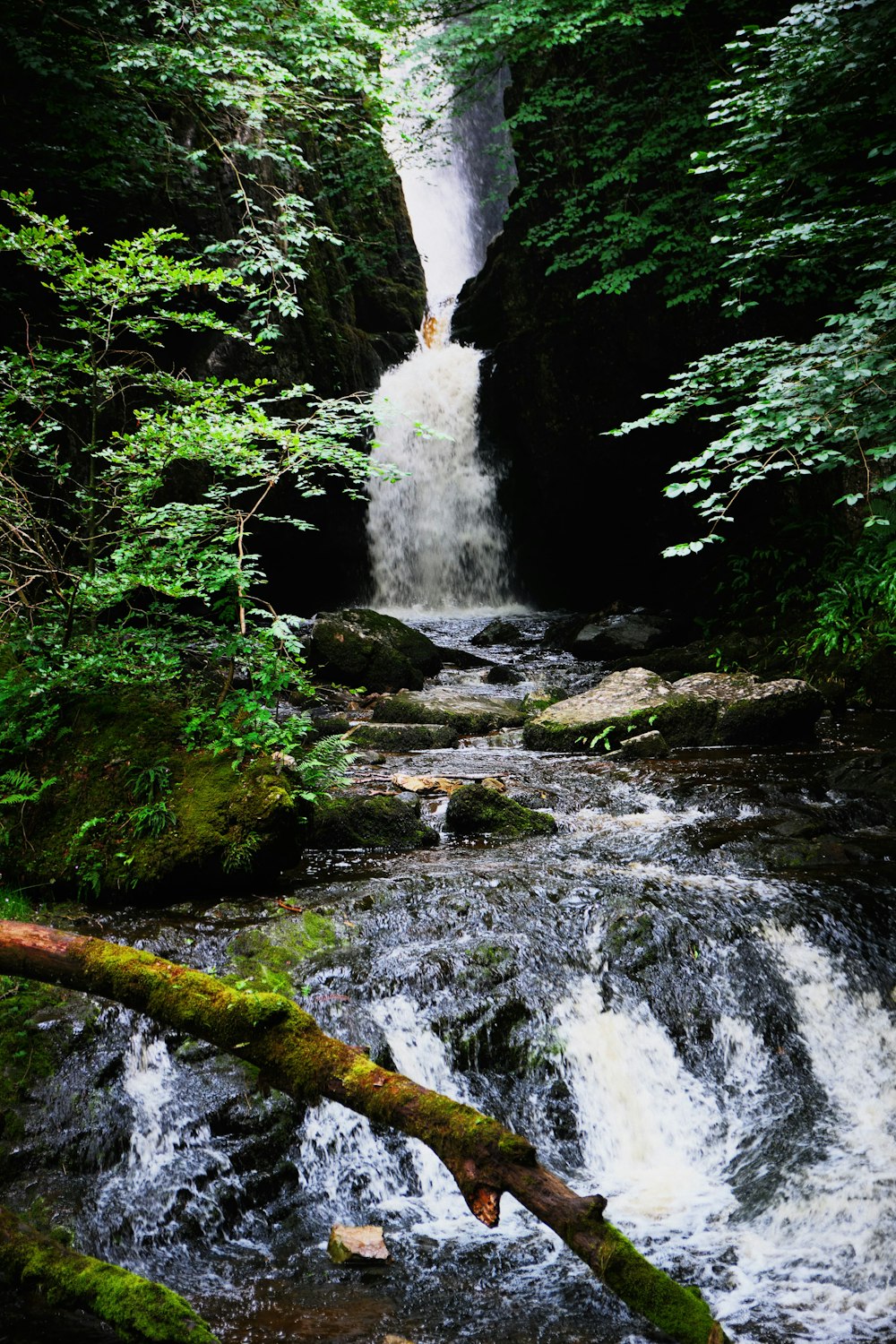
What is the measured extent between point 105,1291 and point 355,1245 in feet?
4.39

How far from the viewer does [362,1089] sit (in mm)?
1893

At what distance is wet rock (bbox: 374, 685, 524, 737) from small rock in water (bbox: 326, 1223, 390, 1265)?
20.5ft

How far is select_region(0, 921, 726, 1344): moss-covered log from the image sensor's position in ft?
5.36

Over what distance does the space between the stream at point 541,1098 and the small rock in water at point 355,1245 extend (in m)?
0.05

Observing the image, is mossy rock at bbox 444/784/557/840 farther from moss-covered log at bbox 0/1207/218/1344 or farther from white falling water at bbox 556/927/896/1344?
moss-covered log at bbox 0/1207/218/1344

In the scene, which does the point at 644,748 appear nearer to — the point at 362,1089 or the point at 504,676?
the point at 504,676

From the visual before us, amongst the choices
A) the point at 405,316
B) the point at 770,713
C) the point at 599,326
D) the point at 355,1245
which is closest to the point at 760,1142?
the point at 355,1245

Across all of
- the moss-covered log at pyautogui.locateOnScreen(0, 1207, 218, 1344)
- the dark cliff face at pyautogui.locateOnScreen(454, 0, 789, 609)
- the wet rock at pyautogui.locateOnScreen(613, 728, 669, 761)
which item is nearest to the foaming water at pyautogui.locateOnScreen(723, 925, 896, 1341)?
the moss-covered log at pyautogui.locateOnScreen(0, 1207, 218, 1344)

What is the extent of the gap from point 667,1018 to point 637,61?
1326 cm

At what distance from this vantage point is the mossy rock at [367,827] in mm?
6215

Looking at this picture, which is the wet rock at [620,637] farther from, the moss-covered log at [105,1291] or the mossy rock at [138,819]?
the moss-covered log at [105,1291]

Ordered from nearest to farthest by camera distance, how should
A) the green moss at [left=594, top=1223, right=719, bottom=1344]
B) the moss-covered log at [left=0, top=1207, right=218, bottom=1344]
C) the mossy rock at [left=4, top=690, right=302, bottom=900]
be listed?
the green moss at [left=594, top=1223, right=719, bottom=1344] < the moss-covered log at [left=0, top=1207, right=218, bottom=1344] < the mossy rock at [left=4, top=690, right=302, bottom=900]

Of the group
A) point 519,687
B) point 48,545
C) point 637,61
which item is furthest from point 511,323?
point 48,545

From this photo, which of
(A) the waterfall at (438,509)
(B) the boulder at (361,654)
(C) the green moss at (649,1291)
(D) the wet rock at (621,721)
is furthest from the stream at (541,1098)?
(A) the waterfall at (438,509)
